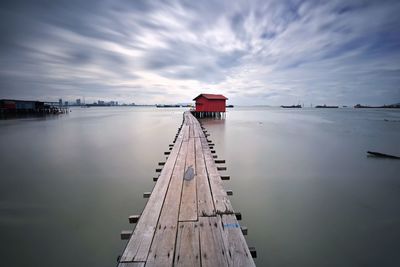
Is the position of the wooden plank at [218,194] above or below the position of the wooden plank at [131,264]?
above

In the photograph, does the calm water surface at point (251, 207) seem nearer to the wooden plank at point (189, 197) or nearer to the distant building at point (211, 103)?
the wooden plank at point (189, 197)

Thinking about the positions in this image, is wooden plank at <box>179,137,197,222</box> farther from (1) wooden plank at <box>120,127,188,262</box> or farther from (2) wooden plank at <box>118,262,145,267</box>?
(2) wooden plank at <box>118,262,145,267</box>

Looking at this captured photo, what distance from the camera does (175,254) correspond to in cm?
197

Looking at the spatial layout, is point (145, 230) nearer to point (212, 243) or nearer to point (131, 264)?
point (131, 264)

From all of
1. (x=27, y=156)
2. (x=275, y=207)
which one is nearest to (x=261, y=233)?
(x=275, y=207)

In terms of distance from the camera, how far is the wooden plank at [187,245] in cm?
189

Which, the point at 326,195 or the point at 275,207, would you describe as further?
the point at 326,195

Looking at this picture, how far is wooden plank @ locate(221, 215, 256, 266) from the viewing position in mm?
1880

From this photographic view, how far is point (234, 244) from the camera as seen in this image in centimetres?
209

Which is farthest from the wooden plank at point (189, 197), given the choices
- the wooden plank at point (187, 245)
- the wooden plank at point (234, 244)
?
the wooden plank at point (234, 244)

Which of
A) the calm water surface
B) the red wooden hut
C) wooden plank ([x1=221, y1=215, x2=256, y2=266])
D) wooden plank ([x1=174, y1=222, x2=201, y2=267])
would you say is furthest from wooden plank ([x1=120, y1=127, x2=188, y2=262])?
the red wooden hut

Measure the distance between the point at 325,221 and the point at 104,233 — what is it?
510 cm

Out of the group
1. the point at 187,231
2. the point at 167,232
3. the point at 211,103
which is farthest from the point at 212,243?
the point at 211,103

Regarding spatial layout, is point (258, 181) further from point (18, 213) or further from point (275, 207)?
point (18, 213)
